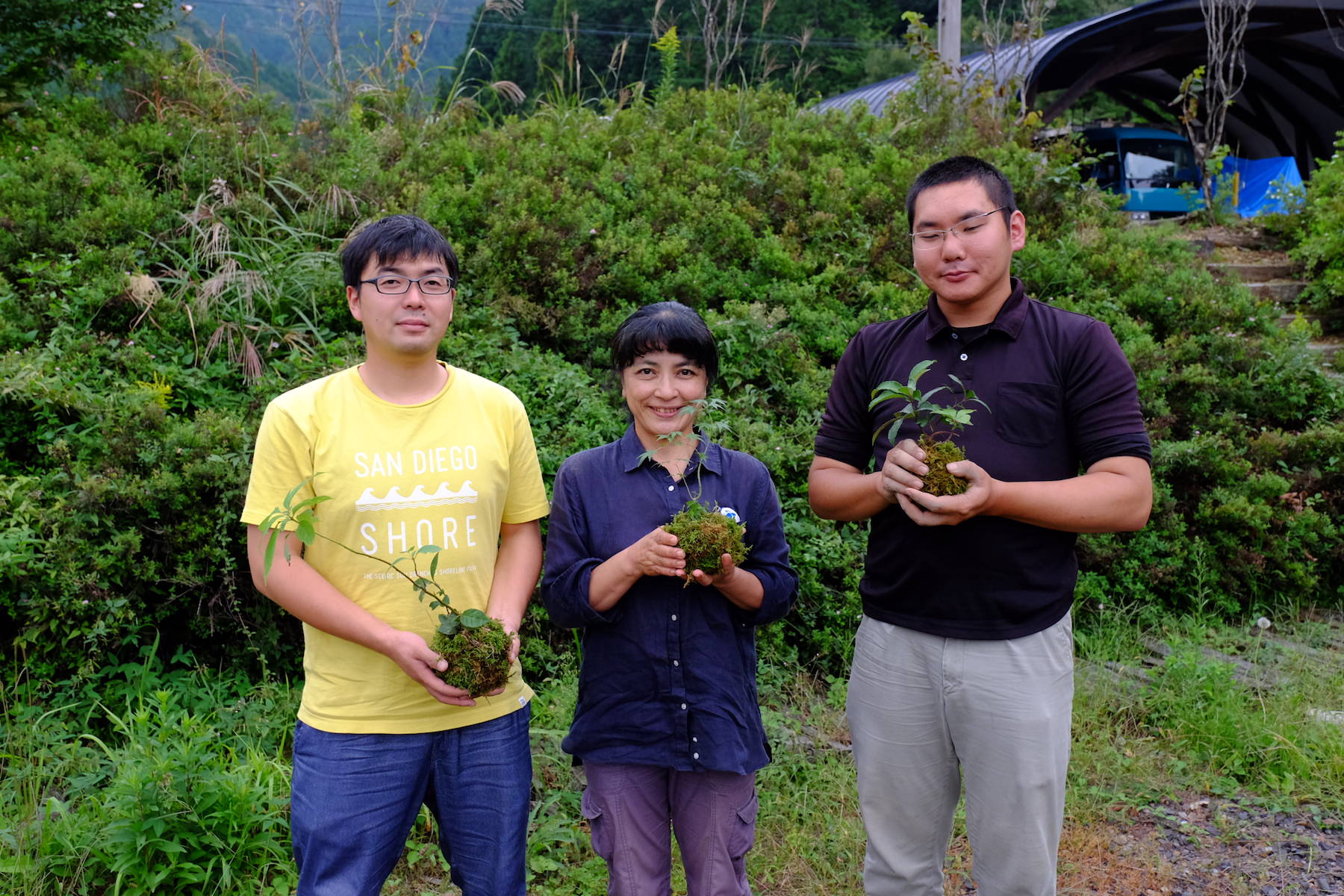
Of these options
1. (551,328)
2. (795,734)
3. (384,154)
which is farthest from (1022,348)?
(384,154)

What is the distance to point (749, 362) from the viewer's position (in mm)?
5594

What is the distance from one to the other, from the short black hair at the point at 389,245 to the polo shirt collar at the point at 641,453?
66 cm

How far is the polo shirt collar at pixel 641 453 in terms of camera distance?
251 cm

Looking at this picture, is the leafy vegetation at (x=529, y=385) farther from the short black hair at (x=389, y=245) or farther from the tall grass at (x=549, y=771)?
the short black hair at (x=389, y=245)

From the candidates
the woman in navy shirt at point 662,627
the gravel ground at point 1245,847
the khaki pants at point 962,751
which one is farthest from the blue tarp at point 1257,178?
the woman in navy shirt at point 662,627

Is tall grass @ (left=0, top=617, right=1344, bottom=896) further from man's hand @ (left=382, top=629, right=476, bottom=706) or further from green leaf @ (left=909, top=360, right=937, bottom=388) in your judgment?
green leaf @ (left=909, top=360, right=937, bottom=388)

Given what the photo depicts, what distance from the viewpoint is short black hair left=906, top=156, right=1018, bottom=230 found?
2.43 m

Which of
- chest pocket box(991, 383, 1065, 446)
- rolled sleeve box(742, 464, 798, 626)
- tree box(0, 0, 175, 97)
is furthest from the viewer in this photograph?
tree box(0, 0, 175, 97)

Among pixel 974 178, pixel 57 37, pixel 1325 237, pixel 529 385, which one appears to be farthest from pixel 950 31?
pixel 974 178

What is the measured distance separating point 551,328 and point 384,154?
228cm

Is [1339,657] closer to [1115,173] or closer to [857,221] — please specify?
[857,221]

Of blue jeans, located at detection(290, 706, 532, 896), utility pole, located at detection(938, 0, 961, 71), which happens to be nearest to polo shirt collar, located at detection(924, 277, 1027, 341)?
blue jeans, located at detection(290, 706, 532, 896)

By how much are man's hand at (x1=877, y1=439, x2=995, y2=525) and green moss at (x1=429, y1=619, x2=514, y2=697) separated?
3.27 feet

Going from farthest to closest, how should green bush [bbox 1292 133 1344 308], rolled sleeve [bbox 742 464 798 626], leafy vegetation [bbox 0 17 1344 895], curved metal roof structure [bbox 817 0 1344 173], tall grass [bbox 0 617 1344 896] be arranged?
curved metal roof structure [bbox 817 0 1344 173], green bush [bbox 1292 133 1344 308], leafy vegetation [bbox 0 17 1344 895], tall grass [bbox 0 617 1344 896], rolled sleeve [bbox 742 464 798 626]
